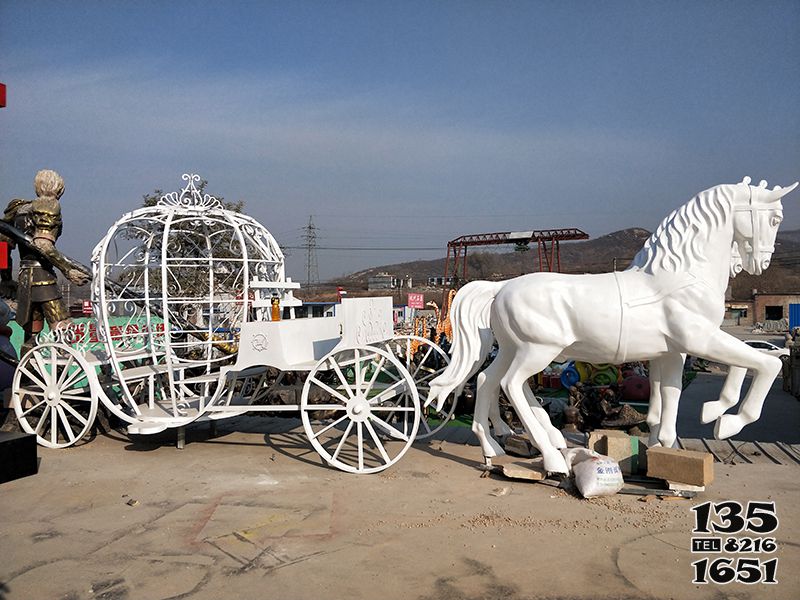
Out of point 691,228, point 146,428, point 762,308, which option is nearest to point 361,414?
A: point 146,428

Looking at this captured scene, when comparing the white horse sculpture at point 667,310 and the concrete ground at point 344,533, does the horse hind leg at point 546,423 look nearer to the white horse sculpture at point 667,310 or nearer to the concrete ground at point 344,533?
the white horse sculpture at point 667,310

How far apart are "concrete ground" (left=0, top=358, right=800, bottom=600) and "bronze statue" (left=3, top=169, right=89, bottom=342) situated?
6.52 feet

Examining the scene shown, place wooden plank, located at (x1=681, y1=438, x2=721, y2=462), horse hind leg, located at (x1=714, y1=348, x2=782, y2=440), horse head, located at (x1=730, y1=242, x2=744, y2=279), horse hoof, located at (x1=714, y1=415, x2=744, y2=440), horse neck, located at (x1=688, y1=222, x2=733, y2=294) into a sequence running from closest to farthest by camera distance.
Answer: horse hind leg, located at (x1=714, y1=348, x2=782, y2=440) < horse hoof, located at (x1=714, y1=415, x2=744, y2=440) < horse neck, located at (x1=688, y1=222, x2=733, y2=294) < horse head, located at (x1=730, y1=242, x2=744, y2=279) < wooden plank, located at (x1=681, y1=438, x2=721, y2=462)

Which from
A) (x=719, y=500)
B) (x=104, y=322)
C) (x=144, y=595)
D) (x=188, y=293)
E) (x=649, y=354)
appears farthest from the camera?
(x=188, y=293)

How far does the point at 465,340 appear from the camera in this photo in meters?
6.07

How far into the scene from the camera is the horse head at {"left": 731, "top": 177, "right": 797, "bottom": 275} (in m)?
5.19

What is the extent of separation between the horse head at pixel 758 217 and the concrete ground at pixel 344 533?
199cm

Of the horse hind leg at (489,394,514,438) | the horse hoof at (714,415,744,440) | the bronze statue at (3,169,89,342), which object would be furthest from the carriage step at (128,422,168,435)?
the horse hoof at (714,415,744,440)

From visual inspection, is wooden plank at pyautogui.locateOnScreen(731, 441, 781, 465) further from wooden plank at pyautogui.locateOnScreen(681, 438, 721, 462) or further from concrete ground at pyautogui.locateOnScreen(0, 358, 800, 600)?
wooden plank at pyautogui.locateOnScreen(681, 438, 721, 462)

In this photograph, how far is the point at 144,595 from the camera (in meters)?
3.62

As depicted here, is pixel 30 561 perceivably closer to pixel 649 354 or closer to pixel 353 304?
pixel 353 304

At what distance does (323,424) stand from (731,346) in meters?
4.97

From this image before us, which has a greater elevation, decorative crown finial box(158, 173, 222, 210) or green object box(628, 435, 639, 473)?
decorative crown finial box(158, 173, 222, 210)

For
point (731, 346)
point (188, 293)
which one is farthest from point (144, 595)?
point (188, 293)
